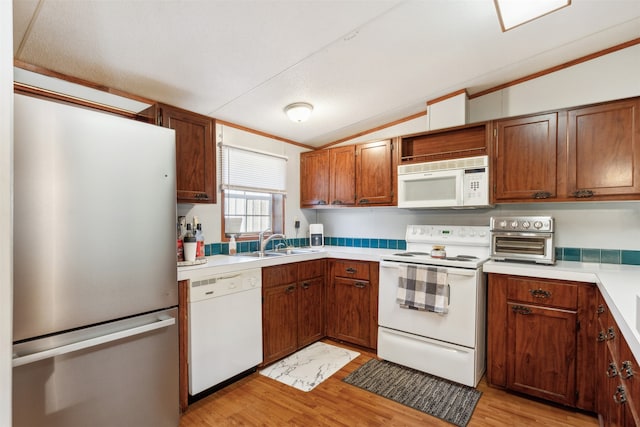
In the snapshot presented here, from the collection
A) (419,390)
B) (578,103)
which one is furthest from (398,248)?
(578,103)

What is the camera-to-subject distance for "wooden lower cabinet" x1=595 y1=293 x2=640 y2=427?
107cm

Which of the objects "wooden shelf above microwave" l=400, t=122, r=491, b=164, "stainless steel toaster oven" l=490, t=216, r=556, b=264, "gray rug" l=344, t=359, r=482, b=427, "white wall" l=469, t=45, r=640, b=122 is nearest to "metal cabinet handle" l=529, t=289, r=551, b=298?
"stainless steel toaster oven" l=490, t=216, r=556, b=264

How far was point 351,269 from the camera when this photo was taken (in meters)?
3.07

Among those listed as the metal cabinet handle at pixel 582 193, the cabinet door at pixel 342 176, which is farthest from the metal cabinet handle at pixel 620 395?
the cabinet door at pixel 342 176

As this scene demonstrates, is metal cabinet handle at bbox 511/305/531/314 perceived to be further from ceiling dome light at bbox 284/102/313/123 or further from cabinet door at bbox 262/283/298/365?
ceiling dome light at bbox 284/102/313/123

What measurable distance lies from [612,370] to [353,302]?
6.39 ft

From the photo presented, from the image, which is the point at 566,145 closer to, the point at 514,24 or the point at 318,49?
the point at 514,24

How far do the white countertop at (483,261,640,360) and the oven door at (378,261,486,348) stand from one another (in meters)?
0.18

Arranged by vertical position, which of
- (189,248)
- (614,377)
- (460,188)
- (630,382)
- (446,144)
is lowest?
(614,377)

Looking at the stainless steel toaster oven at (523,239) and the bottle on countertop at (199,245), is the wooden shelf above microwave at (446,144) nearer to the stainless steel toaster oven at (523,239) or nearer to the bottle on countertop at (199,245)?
the stainless steel toaster oven at (523,239)

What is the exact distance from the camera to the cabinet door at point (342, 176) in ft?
11.0

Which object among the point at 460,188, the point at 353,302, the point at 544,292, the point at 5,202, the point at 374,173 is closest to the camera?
the point at 5,202

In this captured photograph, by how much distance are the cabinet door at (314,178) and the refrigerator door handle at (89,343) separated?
7.21 feet

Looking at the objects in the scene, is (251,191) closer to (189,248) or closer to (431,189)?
(189,248)
